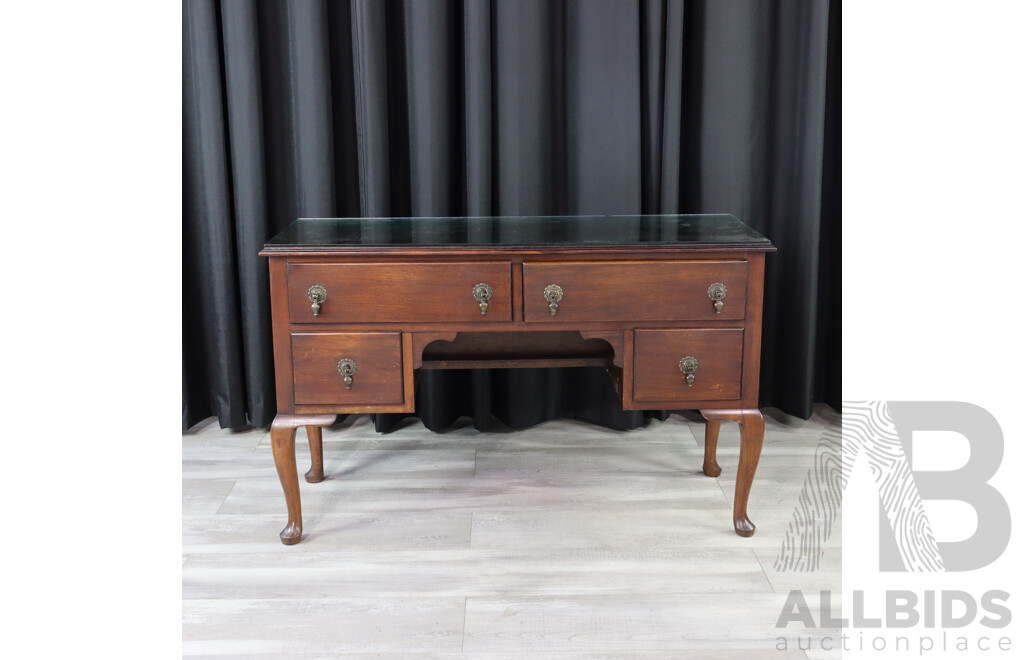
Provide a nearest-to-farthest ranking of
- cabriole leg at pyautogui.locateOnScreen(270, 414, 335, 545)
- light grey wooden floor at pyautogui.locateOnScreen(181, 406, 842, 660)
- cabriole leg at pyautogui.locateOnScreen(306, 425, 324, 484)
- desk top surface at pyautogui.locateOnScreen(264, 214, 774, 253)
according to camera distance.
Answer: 1. light grey wooden floor at pyautogui.locateOnScreen(181, 406, 842, 660)
2. desk top surface at pyautogui.locateOnScreen(264, 214, 774, 253)
3. cabriole leg at pyautogui.locateOnScreen(270, 414, 335, 545)
4. cabriole leg at pyautogui.locateOnScreen(306, 425, 324, 484)

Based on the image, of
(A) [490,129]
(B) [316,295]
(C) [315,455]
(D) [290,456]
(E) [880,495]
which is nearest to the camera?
(B) [316,295]

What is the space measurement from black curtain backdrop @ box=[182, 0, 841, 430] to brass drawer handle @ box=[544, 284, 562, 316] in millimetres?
715

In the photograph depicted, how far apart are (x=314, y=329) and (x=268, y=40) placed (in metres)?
1.10

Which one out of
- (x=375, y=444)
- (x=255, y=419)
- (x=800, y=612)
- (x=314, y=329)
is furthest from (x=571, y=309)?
(x=255, y=419)

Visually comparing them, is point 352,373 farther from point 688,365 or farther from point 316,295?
point 688,365

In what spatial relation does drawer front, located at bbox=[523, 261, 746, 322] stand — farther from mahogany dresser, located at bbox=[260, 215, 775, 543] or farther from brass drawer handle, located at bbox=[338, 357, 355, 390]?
brass drawer handle, located at bbox=[338, 357, 355, 390]

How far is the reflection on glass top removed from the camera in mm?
2080

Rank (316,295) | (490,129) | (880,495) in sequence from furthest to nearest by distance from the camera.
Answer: (490,129), (880,495), (316,295)

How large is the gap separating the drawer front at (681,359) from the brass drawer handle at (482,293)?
36 cm

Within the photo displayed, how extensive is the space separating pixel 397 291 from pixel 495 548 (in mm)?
681

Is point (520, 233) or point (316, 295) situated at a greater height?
point (520, 233)

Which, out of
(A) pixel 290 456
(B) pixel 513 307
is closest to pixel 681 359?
(B) pixel 513 307

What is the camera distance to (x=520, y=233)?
2.22 metres

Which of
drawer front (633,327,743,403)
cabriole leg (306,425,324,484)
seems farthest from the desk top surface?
Answer: cabriole leg (306,425,324,484)
